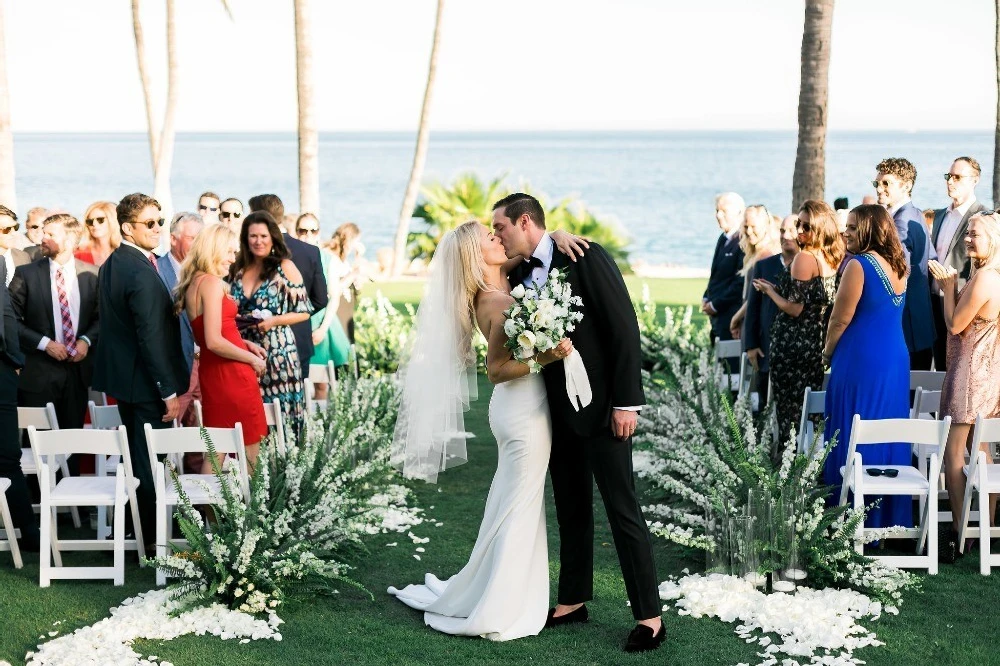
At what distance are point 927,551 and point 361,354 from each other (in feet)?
25.1

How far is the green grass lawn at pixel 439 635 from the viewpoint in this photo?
18.1 ft

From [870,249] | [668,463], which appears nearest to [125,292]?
[668,463]

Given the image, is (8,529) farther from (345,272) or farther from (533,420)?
(345,272)

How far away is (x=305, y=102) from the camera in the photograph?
1714cm

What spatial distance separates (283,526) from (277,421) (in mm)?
1732

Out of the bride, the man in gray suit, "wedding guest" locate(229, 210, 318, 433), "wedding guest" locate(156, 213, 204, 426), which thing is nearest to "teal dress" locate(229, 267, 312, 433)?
"wedding guest" locate(229, 210, 318, 433)

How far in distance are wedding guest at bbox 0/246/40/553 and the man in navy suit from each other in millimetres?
6287

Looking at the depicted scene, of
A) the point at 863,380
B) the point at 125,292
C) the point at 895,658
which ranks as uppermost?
the point at 125,292

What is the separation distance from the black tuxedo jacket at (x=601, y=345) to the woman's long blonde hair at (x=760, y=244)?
170 inches

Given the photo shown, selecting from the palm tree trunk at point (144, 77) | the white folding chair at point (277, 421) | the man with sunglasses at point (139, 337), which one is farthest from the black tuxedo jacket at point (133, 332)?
the palm tree trunk at point (144, 77)

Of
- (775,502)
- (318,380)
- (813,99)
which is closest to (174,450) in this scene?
(318,380)

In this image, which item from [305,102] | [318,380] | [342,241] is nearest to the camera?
[318,380]

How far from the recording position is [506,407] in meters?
5.78

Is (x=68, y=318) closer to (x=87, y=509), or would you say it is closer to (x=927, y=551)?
(x=87, y=509)
